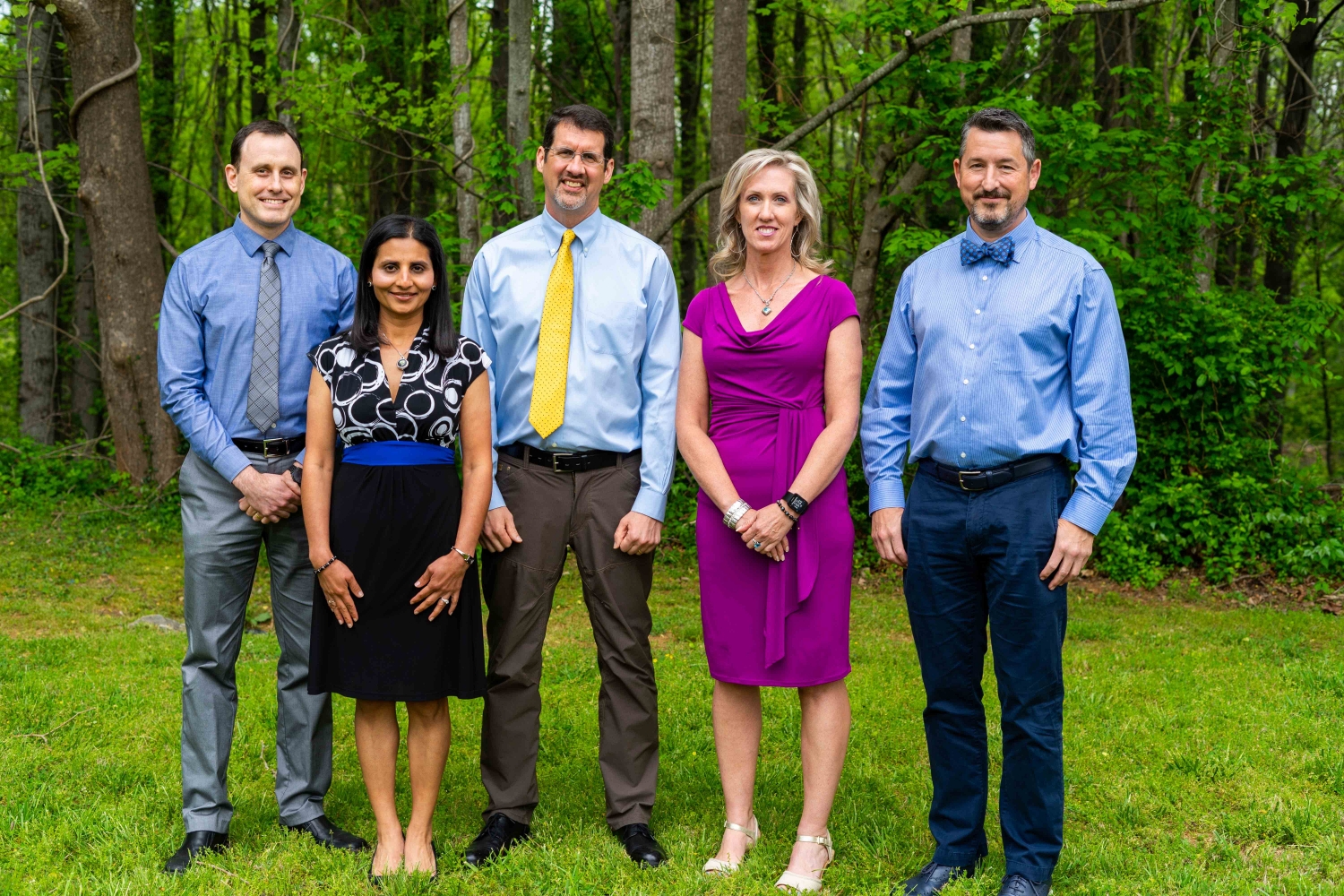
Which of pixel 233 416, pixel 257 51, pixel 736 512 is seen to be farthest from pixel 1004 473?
pixel 257 51

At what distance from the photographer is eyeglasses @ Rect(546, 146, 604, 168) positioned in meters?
3.73

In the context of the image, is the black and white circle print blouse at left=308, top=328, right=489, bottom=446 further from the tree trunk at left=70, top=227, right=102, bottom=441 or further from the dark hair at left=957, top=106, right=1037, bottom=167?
the tree trunk at left=70, top=227, right=102, bottom=441

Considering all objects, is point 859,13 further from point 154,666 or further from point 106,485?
point 106,485

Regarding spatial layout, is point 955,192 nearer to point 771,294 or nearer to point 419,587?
point 771,294

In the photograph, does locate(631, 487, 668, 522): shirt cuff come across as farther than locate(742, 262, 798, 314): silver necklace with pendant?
Yes

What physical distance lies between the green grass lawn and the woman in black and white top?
0.58m

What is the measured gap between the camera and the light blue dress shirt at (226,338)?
3.63 metres

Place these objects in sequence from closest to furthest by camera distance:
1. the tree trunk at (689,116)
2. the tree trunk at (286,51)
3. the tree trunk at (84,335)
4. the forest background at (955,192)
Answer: the forest background at (955,192), the tree trunk at (286,51), the tree trunk at (84,335), the tree trunk at (689,116)

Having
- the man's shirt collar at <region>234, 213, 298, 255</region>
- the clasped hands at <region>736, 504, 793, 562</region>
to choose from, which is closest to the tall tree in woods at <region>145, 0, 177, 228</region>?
the man's shirt collar at <region>234, 213, 298, 255</region>

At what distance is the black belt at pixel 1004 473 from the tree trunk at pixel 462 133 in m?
6.87

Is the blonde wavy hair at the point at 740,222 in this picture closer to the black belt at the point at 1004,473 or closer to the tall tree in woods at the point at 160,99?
the black belt at the point at 1004,473

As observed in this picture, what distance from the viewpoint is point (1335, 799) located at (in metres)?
4.16

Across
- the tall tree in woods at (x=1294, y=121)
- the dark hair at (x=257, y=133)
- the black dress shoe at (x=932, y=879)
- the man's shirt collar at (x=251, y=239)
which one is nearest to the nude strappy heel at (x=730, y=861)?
the black dress shoe at (x=932, y=879)

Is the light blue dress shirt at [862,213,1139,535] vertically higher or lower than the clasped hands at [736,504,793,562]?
higher
